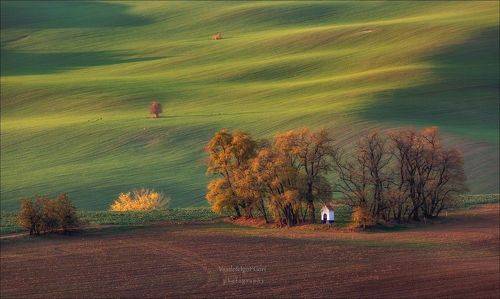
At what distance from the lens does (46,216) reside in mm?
41844

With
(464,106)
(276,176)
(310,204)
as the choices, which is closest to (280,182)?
(276,176)

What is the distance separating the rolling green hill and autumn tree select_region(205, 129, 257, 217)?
8935 mm

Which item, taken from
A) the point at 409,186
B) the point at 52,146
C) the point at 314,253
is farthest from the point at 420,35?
the point at 314,253

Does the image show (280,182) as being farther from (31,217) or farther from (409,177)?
(31,217)

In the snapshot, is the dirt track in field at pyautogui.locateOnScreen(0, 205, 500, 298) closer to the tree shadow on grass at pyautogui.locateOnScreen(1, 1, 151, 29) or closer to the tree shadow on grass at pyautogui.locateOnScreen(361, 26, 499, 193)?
the tree shadow on grass at pyautogui.locateOnScreen(361, 26, 499, 193)

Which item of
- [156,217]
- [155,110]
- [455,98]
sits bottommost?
[156,217]

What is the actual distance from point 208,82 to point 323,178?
50.1m

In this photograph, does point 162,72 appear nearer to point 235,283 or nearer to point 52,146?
point 52,146

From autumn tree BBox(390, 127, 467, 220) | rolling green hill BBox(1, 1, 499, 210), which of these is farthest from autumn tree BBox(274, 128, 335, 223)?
rolling green hill BBox(1, 1, 499, 210)

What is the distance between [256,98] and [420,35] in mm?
24046

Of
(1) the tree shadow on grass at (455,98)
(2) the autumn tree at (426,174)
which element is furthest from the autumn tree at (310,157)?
(1) the tree shadow on grass at (455,98)

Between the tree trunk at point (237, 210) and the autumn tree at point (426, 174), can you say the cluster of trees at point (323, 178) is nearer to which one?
the autumn tree at point (426, 174)

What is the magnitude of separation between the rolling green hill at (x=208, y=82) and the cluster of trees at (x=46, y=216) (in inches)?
527

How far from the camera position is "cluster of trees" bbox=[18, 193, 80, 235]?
41594mm
